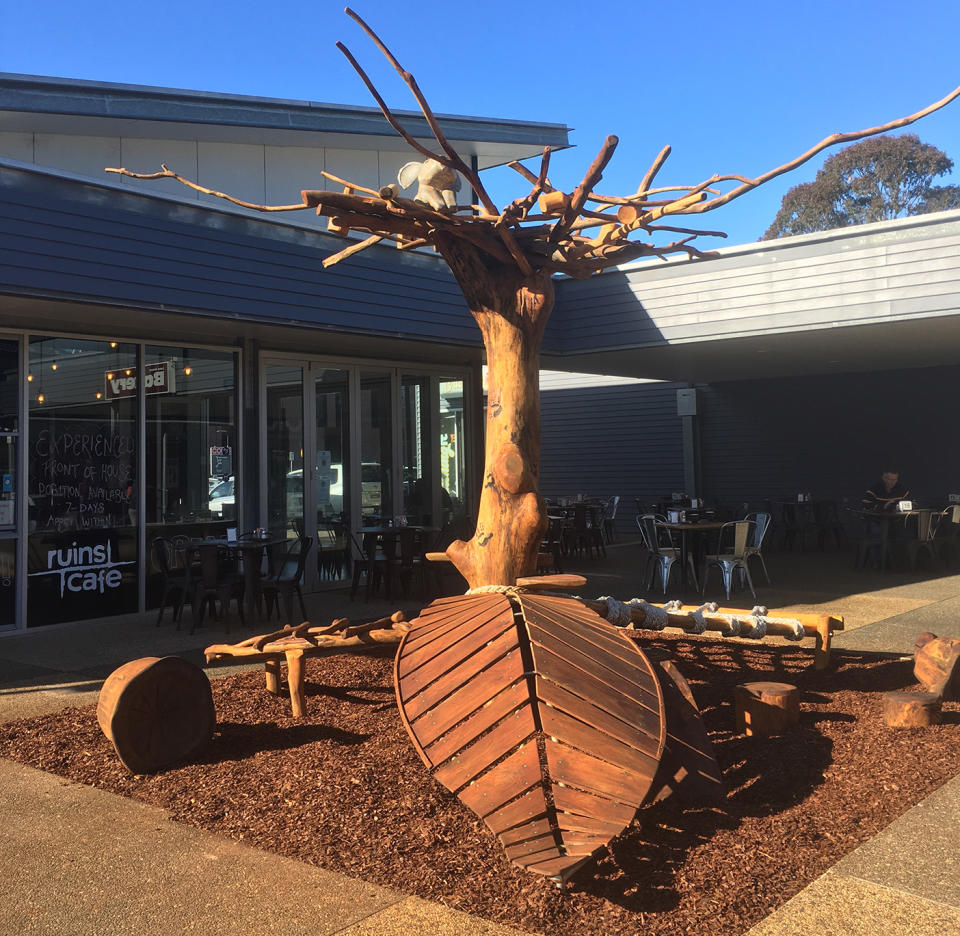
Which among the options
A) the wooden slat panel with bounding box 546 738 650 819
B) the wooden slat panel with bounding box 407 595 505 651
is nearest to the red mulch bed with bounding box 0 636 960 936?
the wooden slat panel with bounding box 546 738 650 819

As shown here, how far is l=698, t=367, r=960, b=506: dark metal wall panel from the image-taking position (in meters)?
15.9

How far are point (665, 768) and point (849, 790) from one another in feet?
2.71

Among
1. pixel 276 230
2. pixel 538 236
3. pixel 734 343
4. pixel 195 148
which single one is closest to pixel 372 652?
pixel 538 236

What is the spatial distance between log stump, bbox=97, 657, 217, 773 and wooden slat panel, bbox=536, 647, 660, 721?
6.44 ft

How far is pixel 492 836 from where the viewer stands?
10.6 feet

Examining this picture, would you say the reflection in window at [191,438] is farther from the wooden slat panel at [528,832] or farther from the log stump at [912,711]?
the wooden slat panel at [528,832]

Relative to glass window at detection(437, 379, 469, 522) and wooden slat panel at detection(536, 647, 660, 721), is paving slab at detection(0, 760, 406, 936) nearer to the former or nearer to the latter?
wooden slat panel at detection(536, 647, 660, 721)

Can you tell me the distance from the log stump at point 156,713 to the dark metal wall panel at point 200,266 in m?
4.10

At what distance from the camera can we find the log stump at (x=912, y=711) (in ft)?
14.6

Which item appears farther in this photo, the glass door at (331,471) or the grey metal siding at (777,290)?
the glass door at (331,471)

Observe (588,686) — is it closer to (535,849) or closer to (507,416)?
(535,849)

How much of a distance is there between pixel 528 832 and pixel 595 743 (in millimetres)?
378

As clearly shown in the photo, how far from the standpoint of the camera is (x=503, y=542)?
429 centimetres

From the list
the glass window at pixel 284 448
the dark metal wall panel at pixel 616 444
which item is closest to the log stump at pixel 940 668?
the glass window at pixel 284 448
